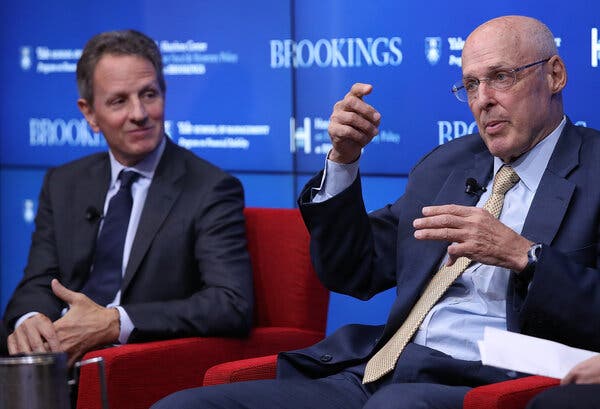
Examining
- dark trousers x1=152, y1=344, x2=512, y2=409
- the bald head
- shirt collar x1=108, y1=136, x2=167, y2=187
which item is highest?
the bald head

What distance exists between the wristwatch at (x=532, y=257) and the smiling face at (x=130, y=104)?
1.69 meters

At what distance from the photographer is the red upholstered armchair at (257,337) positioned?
135 inches

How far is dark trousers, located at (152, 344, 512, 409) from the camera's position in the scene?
2.88 meters

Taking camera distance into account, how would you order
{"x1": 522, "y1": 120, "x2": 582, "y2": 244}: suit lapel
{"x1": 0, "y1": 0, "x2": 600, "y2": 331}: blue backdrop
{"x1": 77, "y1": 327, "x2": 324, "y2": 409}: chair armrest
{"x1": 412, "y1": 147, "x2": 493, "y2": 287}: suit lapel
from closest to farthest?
Result: {"x1": 522, "y1": 120, "x2": 582, "y2": 244}: suit lapel < {"x1": 412, "y1": 147, "x2": 493, "y2": 287}: suit lapel < {"x1": 77, "y1": 327, "x2": 324, "y2": 409}: chair armrest < {"x1": 0, "y1": 0, "x2": 600, "y2": 331}: blue backdrop

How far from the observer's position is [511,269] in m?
2.95

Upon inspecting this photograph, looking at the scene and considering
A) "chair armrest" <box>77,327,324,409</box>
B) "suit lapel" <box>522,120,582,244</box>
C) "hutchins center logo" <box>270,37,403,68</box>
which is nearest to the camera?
"suit lapel" <box>522,120,582,244</box>

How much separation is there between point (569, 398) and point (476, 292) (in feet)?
2.46

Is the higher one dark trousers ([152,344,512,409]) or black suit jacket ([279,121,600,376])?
black suit jacket ([279,121,600,376])

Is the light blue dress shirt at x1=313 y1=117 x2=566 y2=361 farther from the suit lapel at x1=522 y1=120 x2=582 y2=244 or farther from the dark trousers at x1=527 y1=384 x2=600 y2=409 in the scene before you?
the dark trousers at x1=527 y1=384 x2=600 y2=409

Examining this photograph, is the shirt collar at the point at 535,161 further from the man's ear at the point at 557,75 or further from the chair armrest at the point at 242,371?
the chair armrest at the point at 242,371

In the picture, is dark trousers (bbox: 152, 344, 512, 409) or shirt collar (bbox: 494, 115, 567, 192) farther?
shirt collar (bbox: 494, 115, 567, 192)

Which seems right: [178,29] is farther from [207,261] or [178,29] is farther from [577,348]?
[577,348]

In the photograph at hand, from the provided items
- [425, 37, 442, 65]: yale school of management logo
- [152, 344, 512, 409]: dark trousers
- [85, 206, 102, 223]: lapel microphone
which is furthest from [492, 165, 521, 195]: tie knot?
[85, 206, 102, 223]: lapel microphone

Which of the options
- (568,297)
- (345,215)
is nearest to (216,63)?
(345,215)
